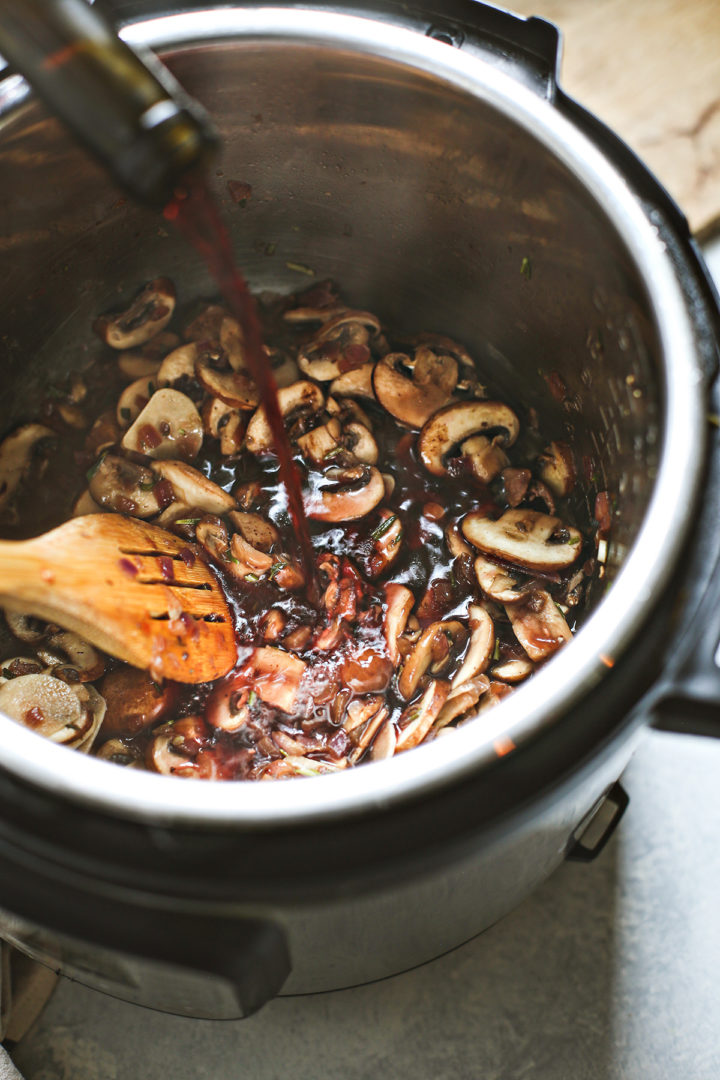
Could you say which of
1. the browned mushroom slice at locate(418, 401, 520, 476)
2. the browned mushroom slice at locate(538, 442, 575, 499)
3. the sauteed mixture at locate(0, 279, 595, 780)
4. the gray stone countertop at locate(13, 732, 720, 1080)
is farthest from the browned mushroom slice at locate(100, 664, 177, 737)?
the browned mushroom slice at locate(538, 442, 575, 499)

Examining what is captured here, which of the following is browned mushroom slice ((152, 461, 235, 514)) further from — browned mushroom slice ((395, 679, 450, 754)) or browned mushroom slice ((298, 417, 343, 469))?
browned mushroom slice ((395, 679, 450, 754))

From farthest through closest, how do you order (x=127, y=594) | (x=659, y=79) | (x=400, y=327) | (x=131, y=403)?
(x=659, y=79), (x=400, y=327), (x=131, y=403), (x=127, y=594)

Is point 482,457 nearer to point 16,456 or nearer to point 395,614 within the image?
point 395,614

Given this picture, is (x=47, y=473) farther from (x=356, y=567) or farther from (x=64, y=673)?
(x=356, y=567)

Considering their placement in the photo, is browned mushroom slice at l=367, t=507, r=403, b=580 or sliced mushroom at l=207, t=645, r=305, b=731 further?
browned mushroom slice at l=367, t=507, r=403, b=580

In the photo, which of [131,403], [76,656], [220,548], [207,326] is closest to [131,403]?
[131,403]

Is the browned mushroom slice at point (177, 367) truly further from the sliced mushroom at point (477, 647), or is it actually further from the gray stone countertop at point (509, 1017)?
the gray stone countertop at point (509, 1017)

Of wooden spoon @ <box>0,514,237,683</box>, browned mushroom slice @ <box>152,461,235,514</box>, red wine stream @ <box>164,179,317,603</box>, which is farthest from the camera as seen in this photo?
browned mushroom slice @ <box>152,461,235,514</box>
